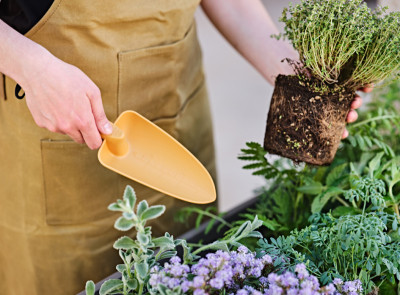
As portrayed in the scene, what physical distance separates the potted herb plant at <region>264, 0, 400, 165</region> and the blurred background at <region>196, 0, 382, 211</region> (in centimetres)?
143

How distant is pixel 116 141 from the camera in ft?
3.00

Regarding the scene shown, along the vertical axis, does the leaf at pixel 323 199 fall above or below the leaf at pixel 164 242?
below

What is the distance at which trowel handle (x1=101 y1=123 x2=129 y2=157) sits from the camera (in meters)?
0.90

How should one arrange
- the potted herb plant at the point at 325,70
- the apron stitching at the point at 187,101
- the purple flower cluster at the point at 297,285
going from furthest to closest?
the apron stitching at the point at 187,101 → the potted herb plant at the point at 325,70 → the purple flower cluster at the point at 297,285

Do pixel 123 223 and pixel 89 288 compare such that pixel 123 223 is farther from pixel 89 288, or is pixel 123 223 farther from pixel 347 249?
pixel 347 249

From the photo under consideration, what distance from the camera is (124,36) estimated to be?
0.99 metres

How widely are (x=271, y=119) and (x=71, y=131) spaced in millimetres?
382

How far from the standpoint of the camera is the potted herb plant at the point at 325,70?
80 cm

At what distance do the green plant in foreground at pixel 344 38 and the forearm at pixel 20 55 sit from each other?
0.43 m

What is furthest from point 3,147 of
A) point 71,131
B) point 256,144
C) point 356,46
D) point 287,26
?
point 356,46

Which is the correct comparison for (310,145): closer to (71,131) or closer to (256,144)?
(256,144)

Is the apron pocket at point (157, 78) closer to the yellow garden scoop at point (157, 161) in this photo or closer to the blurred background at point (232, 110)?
the yellow garden scoop at point (157, 161)

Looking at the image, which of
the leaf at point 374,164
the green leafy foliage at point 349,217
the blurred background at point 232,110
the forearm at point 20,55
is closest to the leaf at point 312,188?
the green leafy foliage at point 349,217

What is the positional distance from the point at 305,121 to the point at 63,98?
438 mm
